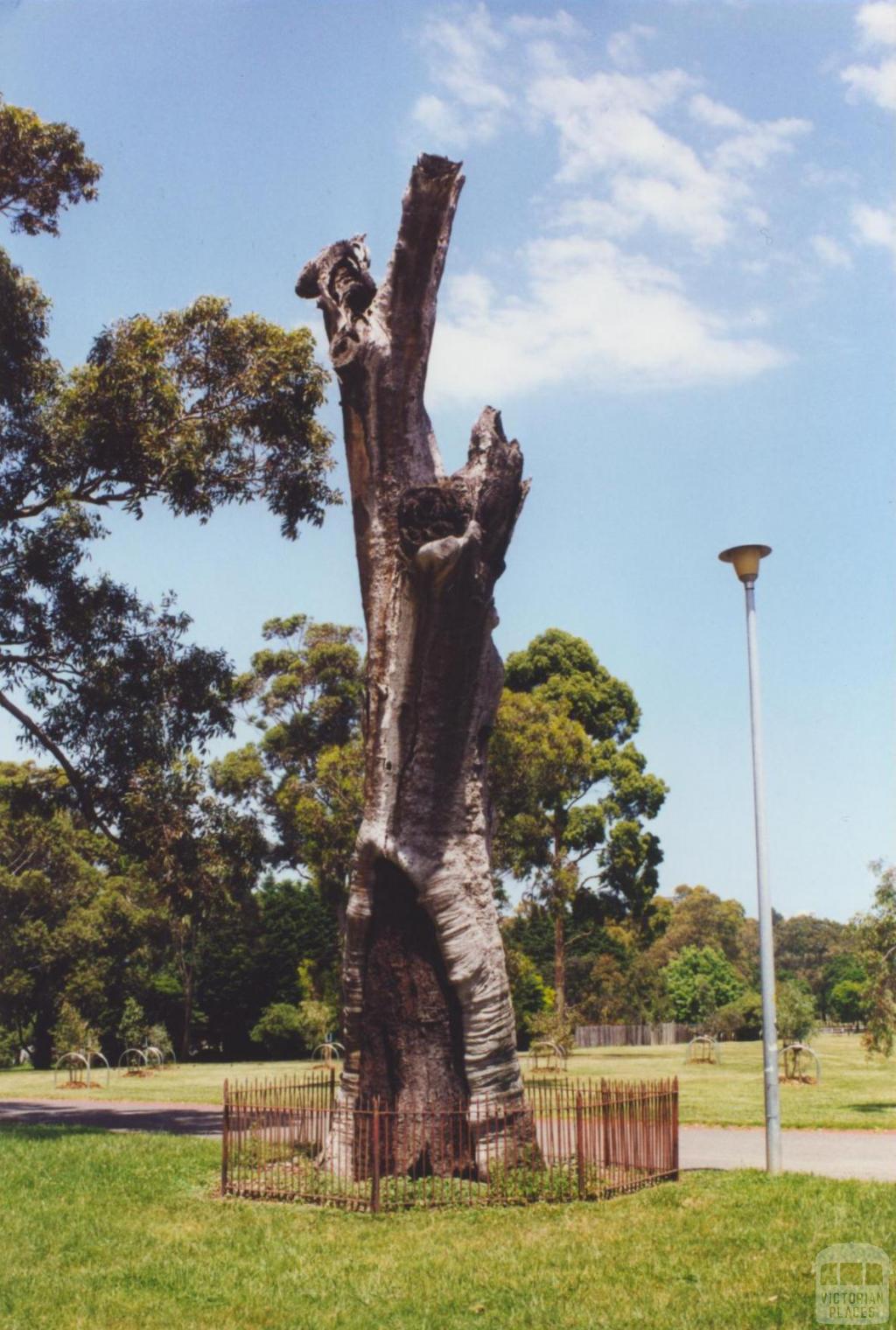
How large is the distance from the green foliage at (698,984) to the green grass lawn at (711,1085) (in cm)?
1011

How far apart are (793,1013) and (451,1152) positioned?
61.4 feet

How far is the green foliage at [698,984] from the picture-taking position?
5181 cm

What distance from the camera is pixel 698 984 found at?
171 feet

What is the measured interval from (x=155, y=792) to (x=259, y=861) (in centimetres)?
203

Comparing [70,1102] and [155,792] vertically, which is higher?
[155,792]

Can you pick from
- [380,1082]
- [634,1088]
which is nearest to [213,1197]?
[380,1082]

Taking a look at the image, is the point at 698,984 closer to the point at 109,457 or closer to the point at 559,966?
the point at 559,966

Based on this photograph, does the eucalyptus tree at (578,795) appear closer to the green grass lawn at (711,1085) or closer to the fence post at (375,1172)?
the green grass lawn at (711,1085)

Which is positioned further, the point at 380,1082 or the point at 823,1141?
the point at 823,1141

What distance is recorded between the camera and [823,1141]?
14984mm

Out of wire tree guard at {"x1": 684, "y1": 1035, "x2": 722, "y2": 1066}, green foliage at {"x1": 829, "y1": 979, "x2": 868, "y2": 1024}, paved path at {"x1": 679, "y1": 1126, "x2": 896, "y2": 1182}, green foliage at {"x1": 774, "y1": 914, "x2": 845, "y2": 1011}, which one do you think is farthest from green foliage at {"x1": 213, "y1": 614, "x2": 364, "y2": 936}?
green foliage at {"x1": 774, "y1": 914, "x2": 845, "y2": 1011}

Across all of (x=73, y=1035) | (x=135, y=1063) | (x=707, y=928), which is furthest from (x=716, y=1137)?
(x=707, y=928)

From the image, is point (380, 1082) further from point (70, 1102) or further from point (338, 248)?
point (70, 1102)

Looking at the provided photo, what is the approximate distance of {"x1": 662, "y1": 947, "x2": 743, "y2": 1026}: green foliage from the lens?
170 ft
